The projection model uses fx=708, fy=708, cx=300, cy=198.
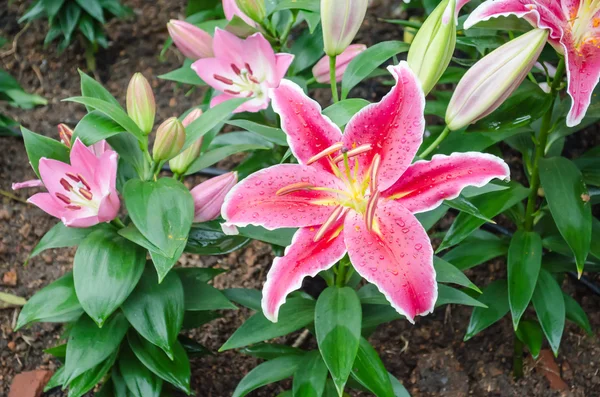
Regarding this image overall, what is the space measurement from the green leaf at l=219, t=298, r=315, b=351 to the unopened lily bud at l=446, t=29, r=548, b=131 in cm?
40

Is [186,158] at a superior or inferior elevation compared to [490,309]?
superior

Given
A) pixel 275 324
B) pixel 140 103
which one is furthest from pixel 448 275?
pixel 140 103

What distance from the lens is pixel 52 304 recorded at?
1037 millimetres

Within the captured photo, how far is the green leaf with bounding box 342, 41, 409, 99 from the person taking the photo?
43.1 inches

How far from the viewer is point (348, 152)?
802 mm

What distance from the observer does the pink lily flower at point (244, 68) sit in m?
1.17

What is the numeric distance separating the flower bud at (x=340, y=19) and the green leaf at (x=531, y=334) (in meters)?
0.69

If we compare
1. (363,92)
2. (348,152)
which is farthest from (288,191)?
(363,92)

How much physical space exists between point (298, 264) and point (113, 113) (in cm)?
34

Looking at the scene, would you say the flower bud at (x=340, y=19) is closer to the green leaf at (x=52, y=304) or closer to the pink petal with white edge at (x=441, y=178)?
the pink petal with white edge at (x=441, y=178)

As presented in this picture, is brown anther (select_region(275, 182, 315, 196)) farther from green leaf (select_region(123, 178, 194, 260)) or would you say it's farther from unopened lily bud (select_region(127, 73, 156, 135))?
unopened lily bud (select_region(127, 73, 156, 135))

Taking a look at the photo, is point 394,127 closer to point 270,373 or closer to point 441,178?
point 441,178

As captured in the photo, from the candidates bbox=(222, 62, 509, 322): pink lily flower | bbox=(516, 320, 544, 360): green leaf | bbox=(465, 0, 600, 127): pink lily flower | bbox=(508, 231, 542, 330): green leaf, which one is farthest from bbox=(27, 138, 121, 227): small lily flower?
bbox=(516, 320, 544, 360): green leaf

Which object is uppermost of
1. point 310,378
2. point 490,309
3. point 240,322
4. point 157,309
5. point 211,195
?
point 211,195
